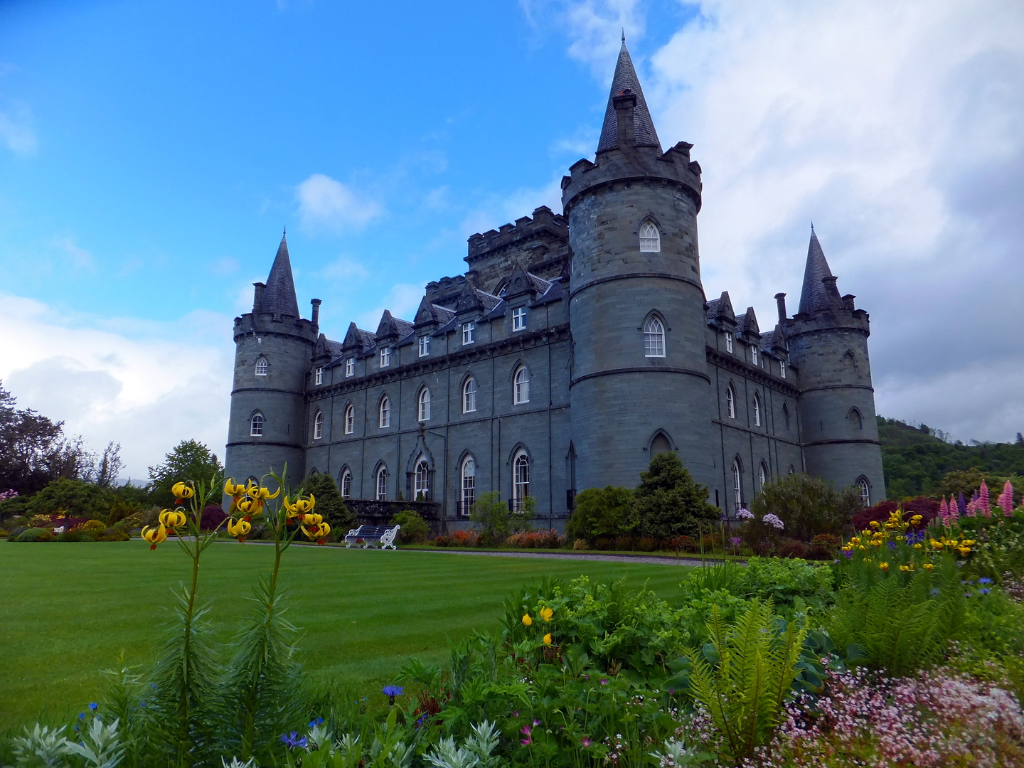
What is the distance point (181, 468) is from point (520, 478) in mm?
35666

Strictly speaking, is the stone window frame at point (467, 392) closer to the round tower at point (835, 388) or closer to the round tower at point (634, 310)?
the round tower at point (634, 310)

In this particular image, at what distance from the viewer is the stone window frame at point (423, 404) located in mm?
36531

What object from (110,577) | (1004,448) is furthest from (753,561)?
(1004,448)

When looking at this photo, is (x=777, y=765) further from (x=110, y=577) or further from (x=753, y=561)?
(x=110, y=577)

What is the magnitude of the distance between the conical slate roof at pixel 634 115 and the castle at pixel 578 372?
111mm

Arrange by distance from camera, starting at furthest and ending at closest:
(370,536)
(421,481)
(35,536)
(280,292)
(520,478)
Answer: (280,292), (421,481), (520,478), (370,536), (35,536)

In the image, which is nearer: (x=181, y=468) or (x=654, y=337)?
(x=654, y=337)

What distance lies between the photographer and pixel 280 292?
44344mm

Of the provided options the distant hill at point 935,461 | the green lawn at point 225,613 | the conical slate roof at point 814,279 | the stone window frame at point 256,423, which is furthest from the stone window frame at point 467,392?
the distant hill at point 935,461

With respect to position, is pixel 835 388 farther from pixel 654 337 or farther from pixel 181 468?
pixel 181 468

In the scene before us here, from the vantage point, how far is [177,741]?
260cm

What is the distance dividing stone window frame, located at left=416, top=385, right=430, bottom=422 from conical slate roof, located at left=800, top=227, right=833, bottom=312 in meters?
24.7

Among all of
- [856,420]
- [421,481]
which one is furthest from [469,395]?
[856,420]

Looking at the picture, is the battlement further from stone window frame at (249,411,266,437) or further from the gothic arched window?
stone window frame at (249,411,266,437)
